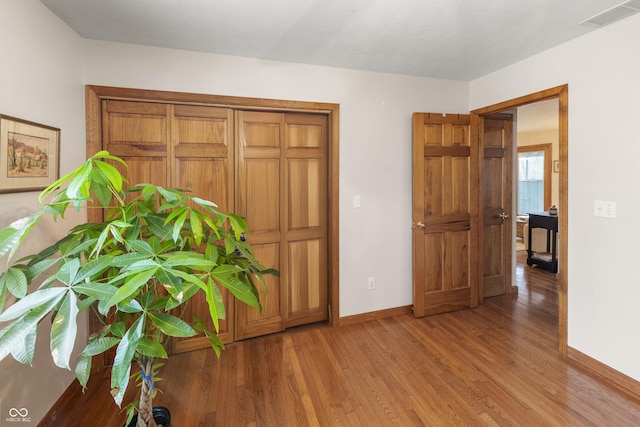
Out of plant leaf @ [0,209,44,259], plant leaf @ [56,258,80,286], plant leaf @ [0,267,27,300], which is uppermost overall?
plant leaf @ [0,209,44,259]

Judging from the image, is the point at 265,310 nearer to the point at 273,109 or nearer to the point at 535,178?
the point at 273,109

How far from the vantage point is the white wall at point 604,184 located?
6.77ft

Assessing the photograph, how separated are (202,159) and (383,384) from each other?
2.16 meters

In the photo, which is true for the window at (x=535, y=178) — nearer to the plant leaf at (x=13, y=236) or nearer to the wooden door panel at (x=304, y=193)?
the wooden door panel at (x=304, y=193)

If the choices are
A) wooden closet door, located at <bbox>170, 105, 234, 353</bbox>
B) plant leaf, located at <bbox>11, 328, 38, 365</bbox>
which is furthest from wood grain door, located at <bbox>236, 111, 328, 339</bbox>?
plant leaf, located at <bbox>11, 328, 38, 365</bbox>

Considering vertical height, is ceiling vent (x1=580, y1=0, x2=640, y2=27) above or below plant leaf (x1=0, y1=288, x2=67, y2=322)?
above

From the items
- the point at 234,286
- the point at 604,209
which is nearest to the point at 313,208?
the point at 234,286

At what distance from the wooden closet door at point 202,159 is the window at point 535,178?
6.61m

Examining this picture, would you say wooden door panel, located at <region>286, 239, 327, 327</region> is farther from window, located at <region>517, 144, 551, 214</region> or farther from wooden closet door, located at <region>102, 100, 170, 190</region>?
window, located at <region>517, 144, 551, 214</region>

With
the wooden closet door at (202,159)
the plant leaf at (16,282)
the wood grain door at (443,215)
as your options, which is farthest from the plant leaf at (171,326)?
the wood grain door at (443,215)

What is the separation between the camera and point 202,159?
256 cm

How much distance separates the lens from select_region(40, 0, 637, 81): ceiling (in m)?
1.88

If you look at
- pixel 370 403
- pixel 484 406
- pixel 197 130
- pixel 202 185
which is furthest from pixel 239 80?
pixel 484 406

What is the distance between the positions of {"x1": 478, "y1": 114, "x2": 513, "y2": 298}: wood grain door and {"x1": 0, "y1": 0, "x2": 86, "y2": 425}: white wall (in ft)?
12.5
